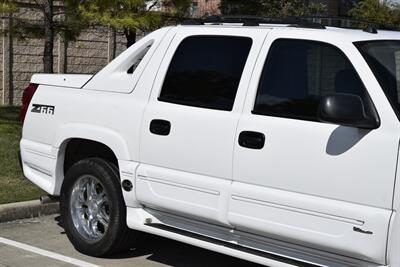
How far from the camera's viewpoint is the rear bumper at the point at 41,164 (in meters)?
5.90

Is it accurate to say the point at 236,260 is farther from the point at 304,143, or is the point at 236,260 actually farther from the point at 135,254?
the point at 304,143

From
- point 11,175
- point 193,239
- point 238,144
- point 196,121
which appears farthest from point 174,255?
point 11,175

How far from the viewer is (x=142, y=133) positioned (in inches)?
203

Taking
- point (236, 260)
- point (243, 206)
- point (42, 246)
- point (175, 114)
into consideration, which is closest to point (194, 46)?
point (175, 114)

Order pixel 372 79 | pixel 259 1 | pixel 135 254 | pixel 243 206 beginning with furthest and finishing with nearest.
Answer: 1. pixel 259 1
2. pixel 135 254
3. pixel 243 206
4. pixel 372 79

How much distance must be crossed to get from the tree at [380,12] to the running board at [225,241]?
521 inches

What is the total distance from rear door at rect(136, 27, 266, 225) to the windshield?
79 centimetres

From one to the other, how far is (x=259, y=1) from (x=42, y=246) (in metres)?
13.3

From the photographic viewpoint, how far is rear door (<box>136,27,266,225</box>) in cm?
468

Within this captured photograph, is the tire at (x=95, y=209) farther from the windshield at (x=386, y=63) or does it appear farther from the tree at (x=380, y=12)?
the tree at (x=380, y=12)

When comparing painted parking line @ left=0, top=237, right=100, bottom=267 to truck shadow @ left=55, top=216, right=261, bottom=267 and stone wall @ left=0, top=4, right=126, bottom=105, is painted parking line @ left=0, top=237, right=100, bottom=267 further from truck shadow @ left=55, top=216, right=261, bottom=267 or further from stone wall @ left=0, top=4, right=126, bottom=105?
stone wall @ left=0, top=4, right=126, bottom=105

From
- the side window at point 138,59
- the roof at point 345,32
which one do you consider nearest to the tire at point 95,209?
the side window at point 138,59

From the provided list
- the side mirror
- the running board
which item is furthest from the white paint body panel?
the side mirror

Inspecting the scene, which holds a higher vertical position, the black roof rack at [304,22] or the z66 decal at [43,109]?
the black roof rack at [304,22]
